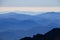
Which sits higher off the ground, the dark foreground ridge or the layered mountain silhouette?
the layered mountain silhouette

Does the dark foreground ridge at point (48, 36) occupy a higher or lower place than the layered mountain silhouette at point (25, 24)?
lower

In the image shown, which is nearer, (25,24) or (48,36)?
(48,36)

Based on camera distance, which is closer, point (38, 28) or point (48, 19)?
point (38, 28)
